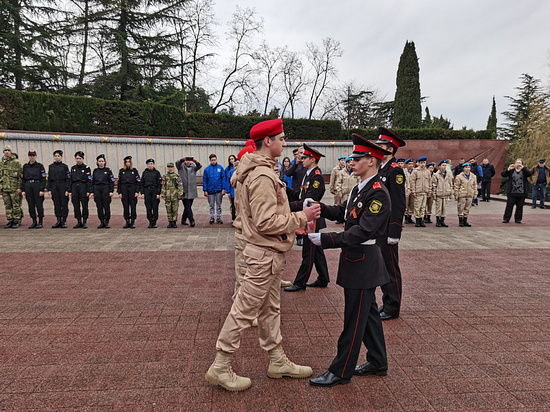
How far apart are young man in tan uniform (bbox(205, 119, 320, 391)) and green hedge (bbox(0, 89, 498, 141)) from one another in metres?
17.0

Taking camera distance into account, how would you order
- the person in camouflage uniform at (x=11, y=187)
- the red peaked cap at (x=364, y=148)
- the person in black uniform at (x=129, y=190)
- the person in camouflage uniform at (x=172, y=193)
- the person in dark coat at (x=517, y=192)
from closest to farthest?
the red peaked cap at (x=364, y=148), the person in camouflage uniform at (x=11, y=187), the person in black uniform at (x=129, y=190), the person in camouflage uniform at (x=172, y=193), the person in dark coat at (x=517, y=192)

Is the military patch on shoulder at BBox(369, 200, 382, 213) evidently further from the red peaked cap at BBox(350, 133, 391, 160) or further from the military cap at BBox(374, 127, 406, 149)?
the military cap at BBox(374, 127, 406, 149)

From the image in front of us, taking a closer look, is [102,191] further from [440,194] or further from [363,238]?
[440,194]

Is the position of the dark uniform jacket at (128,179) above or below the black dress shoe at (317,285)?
above

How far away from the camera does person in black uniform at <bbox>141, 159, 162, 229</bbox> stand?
34.3 feet

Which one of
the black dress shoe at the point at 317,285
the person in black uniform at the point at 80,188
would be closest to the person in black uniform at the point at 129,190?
the person in black uniform at the point at 80,188

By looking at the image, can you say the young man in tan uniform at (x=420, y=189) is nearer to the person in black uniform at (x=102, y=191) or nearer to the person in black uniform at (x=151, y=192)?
the person in black uniform at (x=151, y=192)

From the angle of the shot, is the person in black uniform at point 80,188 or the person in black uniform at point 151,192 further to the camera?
the person in black uniform at point 151,192

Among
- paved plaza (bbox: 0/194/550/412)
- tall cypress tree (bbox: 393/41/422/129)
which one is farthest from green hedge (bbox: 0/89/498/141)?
paved plaza (bbox: 0/194/550/412)

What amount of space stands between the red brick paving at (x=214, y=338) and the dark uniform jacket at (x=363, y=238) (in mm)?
894

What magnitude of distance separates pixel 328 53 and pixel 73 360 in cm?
3418

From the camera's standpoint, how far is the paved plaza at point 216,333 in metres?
2.85

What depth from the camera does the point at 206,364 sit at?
3.32 metres

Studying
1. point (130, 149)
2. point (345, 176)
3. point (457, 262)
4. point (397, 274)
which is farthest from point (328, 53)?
point (397, 274)
